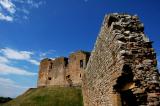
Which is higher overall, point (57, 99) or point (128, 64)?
point (57, 99)

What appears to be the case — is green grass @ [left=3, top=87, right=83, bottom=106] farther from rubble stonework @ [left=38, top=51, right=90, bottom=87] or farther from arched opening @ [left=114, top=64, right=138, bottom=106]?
arched opening @ [left=114, top=64, right=138, bottom=106]

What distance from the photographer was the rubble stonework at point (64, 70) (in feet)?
119

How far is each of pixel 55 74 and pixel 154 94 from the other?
118ft

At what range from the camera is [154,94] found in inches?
238

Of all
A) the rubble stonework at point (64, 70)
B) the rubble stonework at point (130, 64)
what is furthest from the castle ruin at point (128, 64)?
the rubble stonework at point (64, 70)

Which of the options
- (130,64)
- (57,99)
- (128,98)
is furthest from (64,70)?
(130,64)

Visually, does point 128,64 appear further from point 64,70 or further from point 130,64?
point 64,70

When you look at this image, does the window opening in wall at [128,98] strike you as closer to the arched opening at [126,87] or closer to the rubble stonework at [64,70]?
the arched opening at [126,87]

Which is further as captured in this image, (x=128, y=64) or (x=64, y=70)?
(x=64, y=70)

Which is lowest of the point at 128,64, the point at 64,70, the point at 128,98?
the point at 128,98

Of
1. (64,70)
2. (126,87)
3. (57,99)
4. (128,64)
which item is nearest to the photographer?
(128,64)

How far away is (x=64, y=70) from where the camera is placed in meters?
39.4

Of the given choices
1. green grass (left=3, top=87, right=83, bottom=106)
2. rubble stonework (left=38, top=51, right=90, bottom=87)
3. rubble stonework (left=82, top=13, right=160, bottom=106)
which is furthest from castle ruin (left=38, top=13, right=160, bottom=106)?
rubble stonework (left=38, top=51, right=90, bottom=87)

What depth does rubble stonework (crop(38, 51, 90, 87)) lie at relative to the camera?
1426 inches
